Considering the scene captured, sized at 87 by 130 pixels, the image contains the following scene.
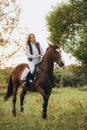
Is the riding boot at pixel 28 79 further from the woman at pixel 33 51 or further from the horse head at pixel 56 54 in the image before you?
the horse head at pixel 56 54

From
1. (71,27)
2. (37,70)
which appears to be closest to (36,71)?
(37,70)

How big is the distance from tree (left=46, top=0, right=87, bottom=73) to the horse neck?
33.4ft

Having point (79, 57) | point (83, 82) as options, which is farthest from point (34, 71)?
point (83, 82)

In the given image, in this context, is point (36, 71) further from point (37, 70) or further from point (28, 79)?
point (28, 79)

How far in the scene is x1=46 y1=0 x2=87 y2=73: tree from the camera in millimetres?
27438

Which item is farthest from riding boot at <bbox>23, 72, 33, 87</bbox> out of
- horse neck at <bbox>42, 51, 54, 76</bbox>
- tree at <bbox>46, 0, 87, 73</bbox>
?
tree at <bbox>46, 0, 87, 73</bbox>

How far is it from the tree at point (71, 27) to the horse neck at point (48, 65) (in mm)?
10179

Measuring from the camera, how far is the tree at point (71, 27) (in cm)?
2744

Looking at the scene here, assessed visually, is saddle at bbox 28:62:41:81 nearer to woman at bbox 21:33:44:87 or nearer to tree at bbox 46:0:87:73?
woman at bbox 21:33:44:87

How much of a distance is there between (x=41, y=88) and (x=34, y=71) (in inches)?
37.5

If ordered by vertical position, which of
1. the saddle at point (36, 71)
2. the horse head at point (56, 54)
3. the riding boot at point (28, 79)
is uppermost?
the horse head at point (56, 54)

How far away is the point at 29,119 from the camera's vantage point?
15.7 m

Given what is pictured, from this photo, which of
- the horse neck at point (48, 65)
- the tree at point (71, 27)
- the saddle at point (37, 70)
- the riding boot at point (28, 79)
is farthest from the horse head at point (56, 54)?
the tree at point (71, 27)

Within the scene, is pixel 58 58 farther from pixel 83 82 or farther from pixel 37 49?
pixel 83 82
